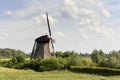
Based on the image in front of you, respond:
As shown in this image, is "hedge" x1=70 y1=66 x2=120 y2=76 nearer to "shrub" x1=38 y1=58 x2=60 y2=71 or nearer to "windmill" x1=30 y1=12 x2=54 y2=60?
"shrub" x1=38 y1=58 x2=60 y2=71

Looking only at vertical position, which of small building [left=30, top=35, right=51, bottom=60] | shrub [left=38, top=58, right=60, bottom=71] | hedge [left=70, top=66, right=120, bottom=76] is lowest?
hedge [left=70, top=66, right=120, bottom=76]

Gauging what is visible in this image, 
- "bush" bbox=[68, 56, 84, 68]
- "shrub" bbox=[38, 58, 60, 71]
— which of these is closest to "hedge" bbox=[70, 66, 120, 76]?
"shrub" bbox=[38, 58, 60, 71]

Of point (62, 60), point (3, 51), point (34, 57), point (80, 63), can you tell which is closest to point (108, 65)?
point (80, 63)

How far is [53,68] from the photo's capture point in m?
61.3

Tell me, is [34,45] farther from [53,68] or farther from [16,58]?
[53,68]

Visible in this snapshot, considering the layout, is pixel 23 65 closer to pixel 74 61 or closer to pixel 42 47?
pixel 42 47

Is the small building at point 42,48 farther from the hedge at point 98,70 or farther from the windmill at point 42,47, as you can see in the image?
the hedge at point 98,70

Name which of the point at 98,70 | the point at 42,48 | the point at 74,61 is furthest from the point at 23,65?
the point at 98,70

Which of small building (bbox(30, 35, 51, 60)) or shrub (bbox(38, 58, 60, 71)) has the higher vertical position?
small building (bbox(30, 35, 51, 60))

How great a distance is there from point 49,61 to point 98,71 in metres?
11.4

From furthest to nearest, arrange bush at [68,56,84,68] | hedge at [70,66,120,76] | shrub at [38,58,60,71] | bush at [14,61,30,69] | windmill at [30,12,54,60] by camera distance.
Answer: windmill at [30,12,54,60] → bush at [14,61,30,69] → bush at [68,56,84,68] → shrub at [38,58,60,71] → hedge at [70,66,120,76]

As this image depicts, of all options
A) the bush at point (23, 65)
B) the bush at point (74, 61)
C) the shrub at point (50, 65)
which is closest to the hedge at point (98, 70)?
the shrub at point (50, 65)

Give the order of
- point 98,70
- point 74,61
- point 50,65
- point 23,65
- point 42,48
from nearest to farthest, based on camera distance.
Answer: point 98,70 → point 50,65 → point 74,61 → point 23,65 → point 42,48

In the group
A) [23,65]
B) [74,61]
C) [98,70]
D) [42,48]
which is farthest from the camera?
[42,48]
